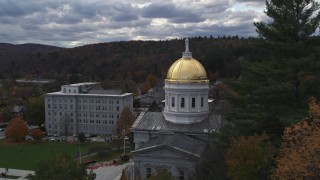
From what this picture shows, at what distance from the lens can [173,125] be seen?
124ft

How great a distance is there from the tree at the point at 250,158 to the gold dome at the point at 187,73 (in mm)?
18389

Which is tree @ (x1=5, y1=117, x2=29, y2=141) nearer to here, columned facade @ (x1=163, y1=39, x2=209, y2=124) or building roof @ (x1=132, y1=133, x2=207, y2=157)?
columned facade @ (x1=163, y1=39, x2=209, y2=124)

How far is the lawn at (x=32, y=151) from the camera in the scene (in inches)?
1878

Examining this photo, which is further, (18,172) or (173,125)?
(18,172)

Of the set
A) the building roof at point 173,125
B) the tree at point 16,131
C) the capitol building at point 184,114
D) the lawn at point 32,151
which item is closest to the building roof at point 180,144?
the capitol building at point 184,114

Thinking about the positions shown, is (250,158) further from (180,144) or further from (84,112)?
(84,112)

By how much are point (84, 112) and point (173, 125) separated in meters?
35.6

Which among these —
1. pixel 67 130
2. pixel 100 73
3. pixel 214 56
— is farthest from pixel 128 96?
A: pixel 100 73

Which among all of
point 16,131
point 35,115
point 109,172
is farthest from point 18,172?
point 35,115

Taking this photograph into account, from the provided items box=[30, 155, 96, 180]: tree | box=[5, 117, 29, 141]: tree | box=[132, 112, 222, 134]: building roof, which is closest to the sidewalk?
box=[132, 112, 222, 134]: building roof

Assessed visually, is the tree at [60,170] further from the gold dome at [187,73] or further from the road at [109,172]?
the road at [109,172]

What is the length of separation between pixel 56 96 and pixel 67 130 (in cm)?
668

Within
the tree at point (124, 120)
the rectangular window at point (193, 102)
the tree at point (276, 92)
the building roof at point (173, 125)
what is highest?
the tree at point (276, 92)

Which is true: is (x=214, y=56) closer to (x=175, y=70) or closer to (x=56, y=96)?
(x=56, y=96)
